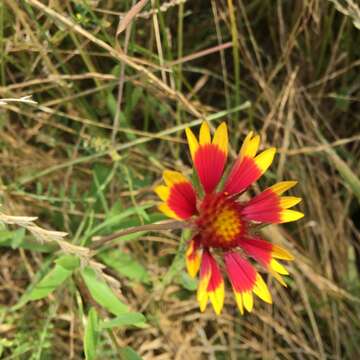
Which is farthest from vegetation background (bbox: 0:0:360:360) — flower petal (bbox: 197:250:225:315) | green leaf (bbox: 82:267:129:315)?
flower petal (bbox: 197:250:225:315)

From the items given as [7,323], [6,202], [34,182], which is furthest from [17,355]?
[34,182]

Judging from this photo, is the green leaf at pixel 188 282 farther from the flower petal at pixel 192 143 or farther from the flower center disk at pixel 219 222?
the flower petal at pixel 192 143

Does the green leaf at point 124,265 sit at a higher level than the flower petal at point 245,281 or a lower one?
lower

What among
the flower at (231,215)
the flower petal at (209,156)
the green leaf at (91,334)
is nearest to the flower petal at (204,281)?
the flower at (231,215)

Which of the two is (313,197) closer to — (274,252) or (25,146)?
(274,252)

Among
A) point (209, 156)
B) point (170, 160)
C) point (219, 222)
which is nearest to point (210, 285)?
point (219, 222)

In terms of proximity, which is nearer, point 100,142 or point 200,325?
point 100,142
